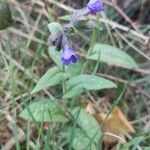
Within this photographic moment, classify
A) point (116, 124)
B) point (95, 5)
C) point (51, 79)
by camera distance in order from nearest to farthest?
point (95, 5)
point (51, 79)
point (116, 124)

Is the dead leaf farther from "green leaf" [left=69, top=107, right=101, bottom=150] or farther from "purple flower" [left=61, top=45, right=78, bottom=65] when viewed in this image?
"purple flower" [left=61, top=45, right=78, bottom=65]

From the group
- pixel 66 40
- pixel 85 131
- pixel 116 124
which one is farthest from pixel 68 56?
pixel 116 124

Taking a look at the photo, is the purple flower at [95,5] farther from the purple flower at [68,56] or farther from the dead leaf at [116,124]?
the dead leaf at [116,124]

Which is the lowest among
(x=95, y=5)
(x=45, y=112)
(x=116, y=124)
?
(x=116, y=124)

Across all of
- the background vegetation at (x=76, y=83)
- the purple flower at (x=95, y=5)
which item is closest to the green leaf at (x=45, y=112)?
the background vegetation at (x=76, y=83)

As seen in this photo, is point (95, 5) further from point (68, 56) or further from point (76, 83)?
point (76, 83)

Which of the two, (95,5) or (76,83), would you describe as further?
(76,83)

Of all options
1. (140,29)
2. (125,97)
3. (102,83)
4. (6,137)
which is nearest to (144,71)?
(125,97)
